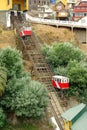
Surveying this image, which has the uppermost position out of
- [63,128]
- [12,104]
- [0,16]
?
[0,16]

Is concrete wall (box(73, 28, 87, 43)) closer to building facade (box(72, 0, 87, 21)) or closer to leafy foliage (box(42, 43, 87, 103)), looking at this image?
leafy foliage (box(42, 43, 87, 103))

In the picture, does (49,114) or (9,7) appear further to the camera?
(9,7)

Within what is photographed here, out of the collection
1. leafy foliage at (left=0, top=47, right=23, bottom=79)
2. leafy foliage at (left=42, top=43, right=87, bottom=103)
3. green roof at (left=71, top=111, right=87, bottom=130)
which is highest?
leafy foliage at (left=0, top=47, right=23, bottom=79)

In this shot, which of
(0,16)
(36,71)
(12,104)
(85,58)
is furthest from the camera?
(0,16)

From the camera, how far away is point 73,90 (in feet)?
134

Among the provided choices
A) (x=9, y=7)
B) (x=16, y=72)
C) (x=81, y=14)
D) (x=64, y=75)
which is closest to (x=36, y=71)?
(x=64, y=75)

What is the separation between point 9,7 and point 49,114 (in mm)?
21551

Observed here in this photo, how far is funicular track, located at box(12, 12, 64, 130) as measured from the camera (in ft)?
122

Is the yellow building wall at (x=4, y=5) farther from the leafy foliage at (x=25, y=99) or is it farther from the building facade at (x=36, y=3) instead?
the building facade at (x=36, y=3)

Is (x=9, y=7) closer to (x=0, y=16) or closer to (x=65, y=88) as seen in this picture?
(x=0, y=16)

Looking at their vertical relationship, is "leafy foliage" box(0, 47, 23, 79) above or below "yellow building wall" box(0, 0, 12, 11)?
below

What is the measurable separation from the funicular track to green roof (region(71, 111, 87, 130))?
3.95 m

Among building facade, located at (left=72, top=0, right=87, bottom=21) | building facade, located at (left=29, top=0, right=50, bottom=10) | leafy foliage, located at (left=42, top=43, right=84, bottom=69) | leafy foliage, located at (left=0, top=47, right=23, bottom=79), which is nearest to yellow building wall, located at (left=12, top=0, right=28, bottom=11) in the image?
leafy foliage, located at (left=42, top=43, right=84, bottom=69)

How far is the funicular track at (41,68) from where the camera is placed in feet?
122
